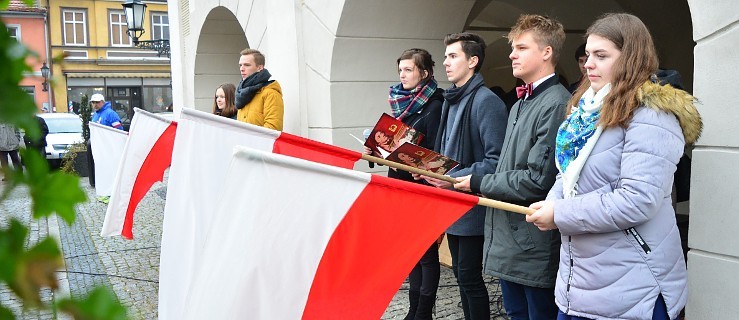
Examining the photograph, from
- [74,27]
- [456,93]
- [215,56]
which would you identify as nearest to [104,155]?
[215,56]

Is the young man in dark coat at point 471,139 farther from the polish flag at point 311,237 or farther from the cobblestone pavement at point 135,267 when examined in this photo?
the cobblestone pavement at point 135,267

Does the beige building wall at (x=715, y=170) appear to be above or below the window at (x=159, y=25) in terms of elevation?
below

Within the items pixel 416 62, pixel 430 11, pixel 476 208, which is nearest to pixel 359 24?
pixel 430 11

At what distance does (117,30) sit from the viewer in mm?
38906

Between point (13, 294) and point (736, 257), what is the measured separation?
2853 mm

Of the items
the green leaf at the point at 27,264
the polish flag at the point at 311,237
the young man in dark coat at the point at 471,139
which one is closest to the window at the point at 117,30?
the young man in dark coat at the point at 471,139

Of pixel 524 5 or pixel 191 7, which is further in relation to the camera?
pixel 191 7

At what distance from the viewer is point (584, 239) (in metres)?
2.51

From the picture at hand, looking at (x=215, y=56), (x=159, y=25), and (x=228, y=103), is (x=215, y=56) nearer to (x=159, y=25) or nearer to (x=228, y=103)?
(x=228, y=103)

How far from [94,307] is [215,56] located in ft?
37.8

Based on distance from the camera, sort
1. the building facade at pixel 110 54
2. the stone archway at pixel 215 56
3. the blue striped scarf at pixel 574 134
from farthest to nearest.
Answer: the building facade at pixel 110 54 < the stone archway at pixel 215 56 < the blue striped scarf at pixel 574 134

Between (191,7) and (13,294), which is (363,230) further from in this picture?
(191,7)

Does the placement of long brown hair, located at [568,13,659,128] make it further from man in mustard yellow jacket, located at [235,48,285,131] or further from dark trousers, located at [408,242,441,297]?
man in mustard yellow jacket, located at [235,48,285,131]

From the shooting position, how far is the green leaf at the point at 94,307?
58 centimetres
